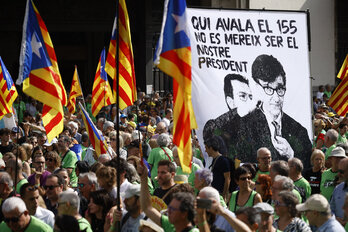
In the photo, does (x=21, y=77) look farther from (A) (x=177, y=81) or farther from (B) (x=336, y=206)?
(B) (x=336, y=206)

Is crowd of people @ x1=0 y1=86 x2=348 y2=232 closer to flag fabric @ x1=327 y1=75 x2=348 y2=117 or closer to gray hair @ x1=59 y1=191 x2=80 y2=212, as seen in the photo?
gray hair @ x1=59 y1=191 x2=80 y2=212

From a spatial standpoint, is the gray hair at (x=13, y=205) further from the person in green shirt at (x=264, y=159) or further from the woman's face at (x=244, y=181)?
the person in green shirt at (x=264, y=159)

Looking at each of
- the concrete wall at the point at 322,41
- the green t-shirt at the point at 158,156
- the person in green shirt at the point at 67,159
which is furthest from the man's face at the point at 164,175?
the concrete wall at the point at 322,41

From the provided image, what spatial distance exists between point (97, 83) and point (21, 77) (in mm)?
6309

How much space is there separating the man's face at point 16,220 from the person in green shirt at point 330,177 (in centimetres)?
429

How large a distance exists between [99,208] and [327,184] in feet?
11.1

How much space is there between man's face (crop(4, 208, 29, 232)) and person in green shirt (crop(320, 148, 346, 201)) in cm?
429

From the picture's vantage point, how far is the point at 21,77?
1002 cm

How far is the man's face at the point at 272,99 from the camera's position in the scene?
Result: 426 inches

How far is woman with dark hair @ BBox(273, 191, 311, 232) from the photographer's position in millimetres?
7168

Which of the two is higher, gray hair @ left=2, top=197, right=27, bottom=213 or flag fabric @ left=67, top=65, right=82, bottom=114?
flag fabric @ left=67, top=65, right=82, bottom=114

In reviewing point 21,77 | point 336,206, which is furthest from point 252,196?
point 21,77

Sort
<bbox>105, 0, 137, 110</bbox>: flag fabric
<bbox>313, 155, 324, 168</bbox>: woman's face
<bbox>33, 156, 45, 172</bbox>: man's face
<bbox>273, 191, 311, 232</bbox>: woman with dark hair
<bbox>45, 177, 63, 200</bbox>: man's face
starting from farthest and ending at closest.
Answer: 1. <bbox>33, 156, 45, 172</bbox>: man's face
2. <bbox>313, 155, 324, 168</bbox>: woman's face
3. <bbox>105, 0, 137, 110</bbox>: flag fabric
4. <bbox>45, 177, 63, 200</bbox>: man's face
5. <bbox>273, 191, 311, 232</bbox>: woman with dark hair

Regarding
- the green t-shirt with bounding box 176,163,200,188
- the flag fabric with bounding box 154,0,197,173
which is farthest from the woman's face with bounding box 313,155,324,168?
the flag fabric with bounding box 154,0,197,173
